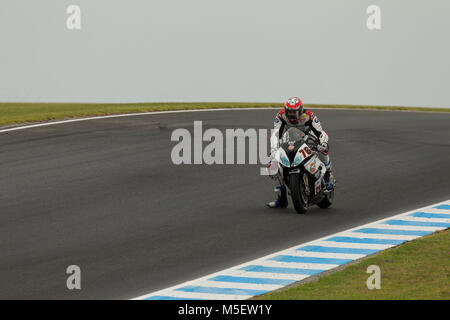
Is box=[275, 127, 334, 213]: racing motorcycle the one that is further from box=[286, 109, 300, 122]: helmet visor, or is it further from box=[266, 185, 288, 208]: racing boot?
box=[266, 185, 288, 208]: racing boot

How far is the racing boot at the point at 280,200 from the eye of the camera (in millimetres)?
14328

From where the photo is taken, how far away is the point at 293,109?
1391cm

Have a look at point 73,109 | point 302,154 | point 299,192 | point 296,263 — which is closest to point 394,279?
point 296,263

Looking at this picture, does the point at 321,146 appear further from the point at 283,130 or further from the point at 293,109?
the point at 293,109

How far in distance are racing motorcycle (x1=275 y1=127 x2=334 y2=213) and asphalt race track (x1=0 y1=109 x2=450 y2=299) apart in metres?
0.31

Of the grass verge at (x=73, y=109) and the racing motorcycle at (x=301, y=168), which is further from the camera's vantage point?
the grass verge at (x=73, y=109)

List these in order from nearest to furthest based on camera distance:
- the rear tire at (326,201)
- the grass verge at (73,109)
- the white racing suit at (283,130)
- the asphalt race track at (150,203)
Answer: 1. the asphalt race track at (150,203)
2. the white racing suit at (283,130)
3. the rear tire at (326,201)
4. the grass verge at (73,109)

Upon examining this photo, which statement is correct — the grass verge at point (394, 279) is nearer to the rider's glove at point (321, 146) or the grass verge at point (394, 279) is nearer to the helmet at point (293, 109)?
the rider's glove at point (321, 146)

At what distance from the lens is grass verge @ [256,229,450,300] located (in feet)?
29.7

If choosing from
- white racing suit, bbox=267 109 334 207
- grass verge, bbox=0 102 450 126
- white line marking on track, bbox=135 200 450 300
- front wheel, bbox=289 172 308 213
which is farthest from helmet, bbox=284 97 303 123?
grass verge, bbox=0 102 450 126

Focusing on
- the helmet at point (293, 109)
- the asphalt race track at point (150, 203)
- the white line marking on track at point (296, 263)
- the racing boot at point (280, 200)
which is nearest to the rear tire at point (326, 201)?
the asphalt race track at point (150, 203)

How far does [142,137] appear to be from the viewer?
22938 millimetres

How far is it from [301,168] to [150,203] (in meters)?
2.82
